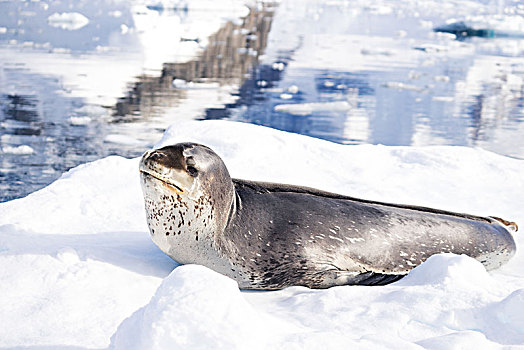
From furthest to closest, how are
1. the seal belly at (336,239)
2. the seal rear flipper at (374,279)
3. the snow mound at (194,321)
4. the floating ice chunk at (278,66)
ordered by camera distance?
the floating ice chunk at (278,66) < the seal rear flipper at (374,279) < the seal belly at (336,239) < the snow mound at (194,321)

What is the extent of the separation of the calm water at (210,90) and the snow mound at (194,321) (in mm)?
3846

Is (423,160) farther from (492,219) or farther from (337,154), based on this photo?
(492,219)

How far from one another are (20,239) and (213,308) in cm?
155

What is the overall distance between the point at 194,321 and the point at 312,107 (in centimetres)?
774

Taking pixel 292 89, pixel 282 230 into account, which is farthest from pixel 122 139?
pixel 282 230

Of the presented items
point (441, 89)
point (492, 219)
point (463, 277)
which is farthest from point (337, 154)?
point (441, 89)

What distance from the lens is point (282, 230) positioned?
2.86 meters

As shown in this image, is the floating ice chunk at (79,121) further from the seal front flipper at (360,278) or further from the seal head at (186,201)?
the seal front flipper at (360,278)

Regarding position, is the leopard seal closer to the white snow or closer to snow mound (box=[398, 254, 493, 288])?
the white snow

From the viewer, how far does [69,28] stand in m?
18.2

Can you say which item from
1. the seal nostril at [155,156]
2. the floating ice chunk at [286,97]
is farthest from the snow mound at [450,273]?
the floating ice chunk at [286,97]

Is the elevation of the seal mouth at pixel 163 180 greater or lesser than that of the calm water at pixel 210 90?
greater

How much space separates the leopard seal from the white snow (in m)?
0.14

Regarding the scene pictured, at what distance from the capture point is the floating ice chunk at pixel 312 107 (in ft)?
29.8
